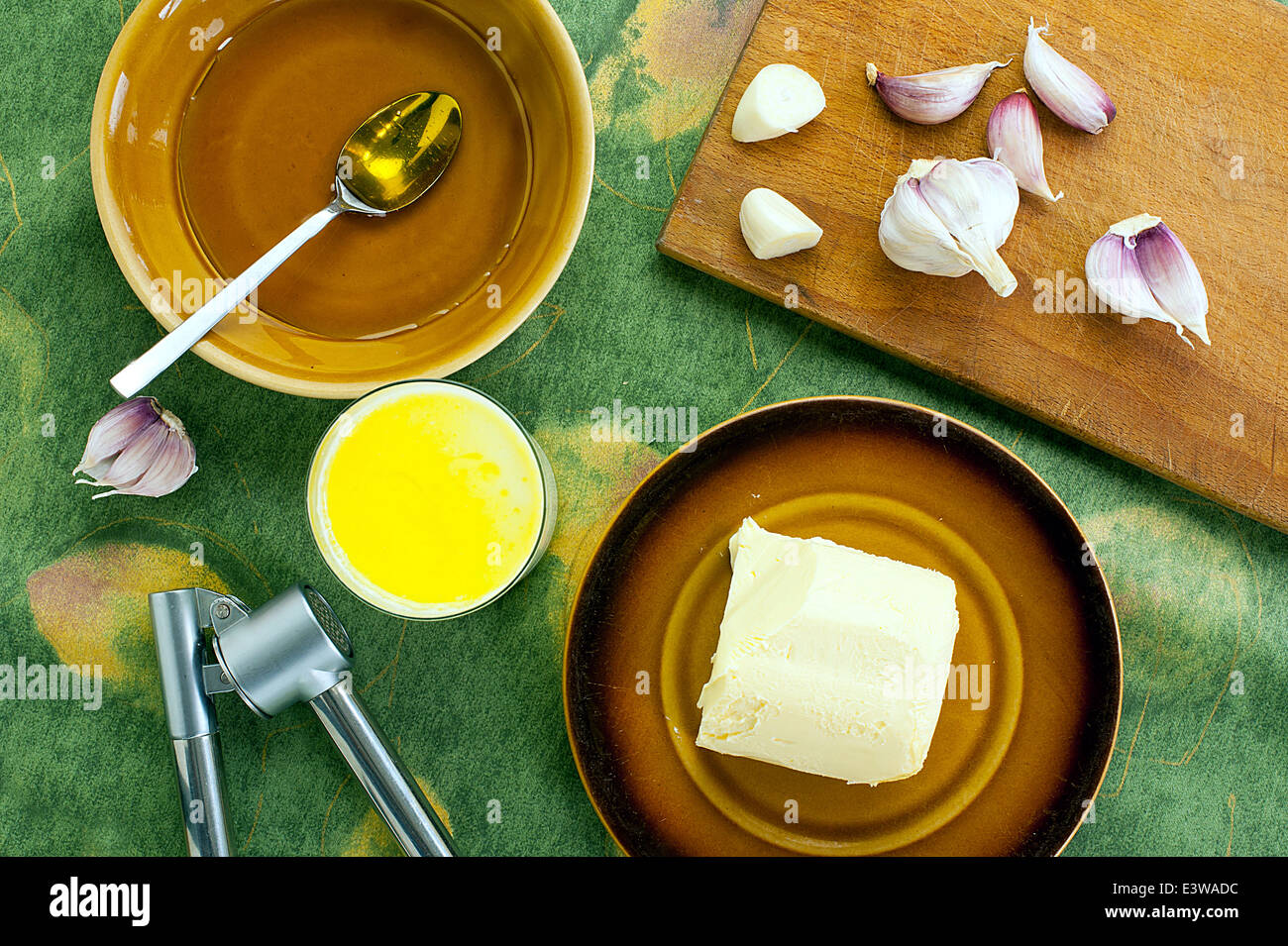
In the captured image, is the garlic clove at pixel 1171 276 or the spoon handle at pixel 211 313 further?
the garlic clove at pixel 1171 276

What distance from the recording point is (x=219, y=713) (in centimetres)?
81

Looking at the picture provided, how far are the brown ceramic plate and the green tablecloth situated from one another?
7 cm

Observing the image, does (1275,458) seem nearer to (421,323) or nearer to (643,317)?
(643,317)

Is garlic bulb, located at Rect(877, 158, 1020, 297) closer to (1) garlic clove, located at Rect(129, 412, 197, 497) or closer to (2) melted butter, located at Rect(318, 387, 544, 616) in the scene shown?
(2) melted butter, located at Rect(318, 387, 544, 616)

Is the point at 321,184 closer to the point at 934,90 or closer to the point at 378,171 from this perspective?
Result: the point at 378,171

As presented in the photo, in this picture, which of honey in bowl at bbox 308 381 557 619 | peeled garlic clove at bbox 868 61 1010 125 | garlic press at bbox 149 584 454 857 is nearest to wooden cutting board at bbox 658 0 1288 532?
peeled garlic clove at bbox 868 61 1010 125

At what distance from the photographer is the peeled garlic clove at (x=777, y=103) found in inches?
30.0

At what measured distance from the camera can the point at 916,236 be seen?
0.74 metres

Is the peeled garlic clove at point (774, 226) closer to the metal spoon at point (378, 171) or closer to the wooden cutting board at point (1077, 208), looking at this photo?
the wooden cutting board at point (1077, 208)

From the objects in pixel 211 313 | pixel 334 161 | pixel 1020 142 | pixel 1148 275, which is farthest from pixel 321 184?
pixel 1148 275

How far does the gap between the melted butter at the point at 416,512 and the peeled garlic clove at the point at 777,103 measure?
0.36 metres

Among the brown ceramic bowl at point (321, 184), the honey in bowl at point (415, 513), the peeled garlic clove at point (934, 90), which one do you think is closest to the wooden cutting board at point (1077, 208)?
the peeled garlic clove at point (934, 90)

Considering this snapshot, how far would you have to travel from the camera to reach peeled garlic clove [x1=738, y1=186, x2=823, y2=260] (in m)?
0.75
